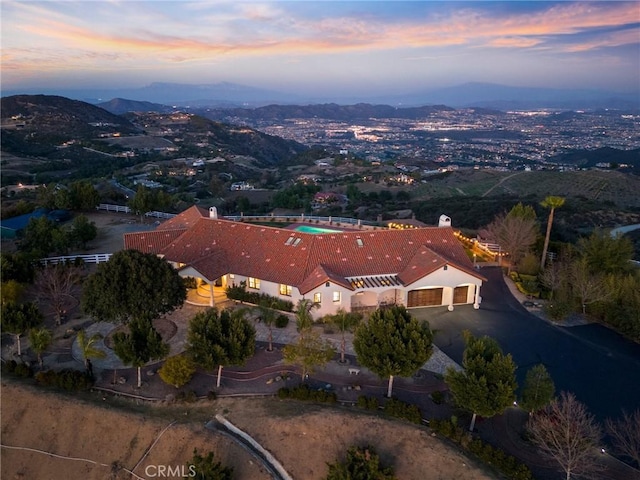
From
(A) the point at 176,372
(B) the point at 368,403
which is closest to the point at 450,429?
(B) the point at 368,403

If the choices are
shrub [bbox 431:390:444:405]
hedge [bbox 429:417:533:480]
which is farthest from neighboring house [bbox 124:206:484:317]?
hedge [bbox 429:417:533:480]

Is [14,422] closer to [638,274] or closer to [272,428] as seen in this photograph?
[272,428]

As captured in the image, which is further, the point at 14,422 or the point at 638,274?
the point at 638,274

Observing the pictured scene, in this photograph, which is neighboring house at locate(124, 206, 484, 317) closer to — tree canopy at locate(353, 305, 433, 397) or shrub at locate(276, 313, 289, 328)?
shrub at locate(276, 313, 289, 328)

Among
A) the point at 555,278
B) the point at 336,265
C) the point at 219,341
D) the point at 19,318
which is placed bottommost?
the point at 19,318

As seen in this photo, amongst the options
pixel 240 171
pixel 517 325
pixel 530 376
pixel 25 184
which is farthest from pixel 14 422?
pixel 240 171

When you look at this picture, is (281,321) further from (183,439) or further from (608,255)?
(608,255)
